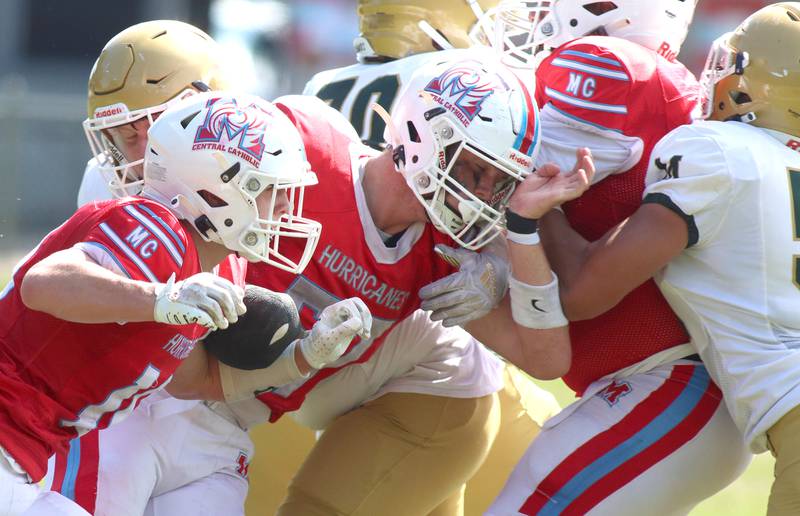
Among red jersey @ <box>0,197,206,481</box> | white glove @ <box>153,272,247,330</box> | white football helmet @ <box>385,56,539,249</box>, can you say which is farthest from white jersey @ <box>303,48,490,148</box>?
white glove @ <box>153,272,247,330</box>

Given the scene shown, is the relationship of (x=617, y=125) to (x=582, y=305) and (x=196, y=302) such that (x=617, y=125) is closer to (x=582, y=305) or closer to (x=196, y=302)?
(x=582, y=305)

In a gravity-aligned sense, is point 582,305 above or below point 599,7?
below

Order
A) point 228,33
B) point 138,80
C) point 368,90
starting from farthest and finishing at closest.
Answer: point 228,33
point 368,90
point 138,80

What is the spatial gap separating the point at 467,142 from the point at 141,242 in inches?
40.9

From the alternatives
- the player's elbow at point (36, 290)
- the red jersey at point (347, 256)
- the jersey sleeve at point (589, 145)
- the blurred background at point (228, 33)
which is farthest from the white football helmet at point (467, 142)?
the blurred background at point (228, 33)

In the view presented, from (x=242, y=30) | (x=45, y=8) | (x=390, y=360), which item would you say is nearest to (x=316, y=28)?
(x=242, y=30)

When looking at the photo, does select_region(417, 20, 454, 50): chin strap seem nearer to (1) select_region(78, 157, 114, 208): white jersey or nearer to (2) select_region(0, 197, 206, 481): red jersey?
(1) select_region(78, 157, 114, 208): white jersey

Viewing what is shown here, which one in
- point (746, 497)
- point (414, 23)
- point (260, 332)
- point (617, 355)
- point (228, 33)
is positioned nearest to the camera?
point (260, 332)

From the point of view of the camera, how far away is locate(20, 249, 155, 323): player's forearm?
3.07m

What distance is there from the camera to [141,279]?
3227 millimetres

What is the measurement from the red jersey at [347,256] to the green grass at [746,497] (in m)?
3.21

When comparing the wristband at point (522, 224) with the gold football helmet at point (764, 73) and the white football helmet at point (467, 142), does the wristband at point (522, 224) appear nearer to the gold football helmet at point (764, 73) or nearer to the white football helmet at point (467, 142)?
the white football helmet at point (467, 142)

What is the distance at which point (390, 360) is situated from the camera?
14.1 feet

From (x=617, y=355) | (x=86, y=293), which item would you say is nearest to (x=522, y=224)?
(x=617, y=355)
